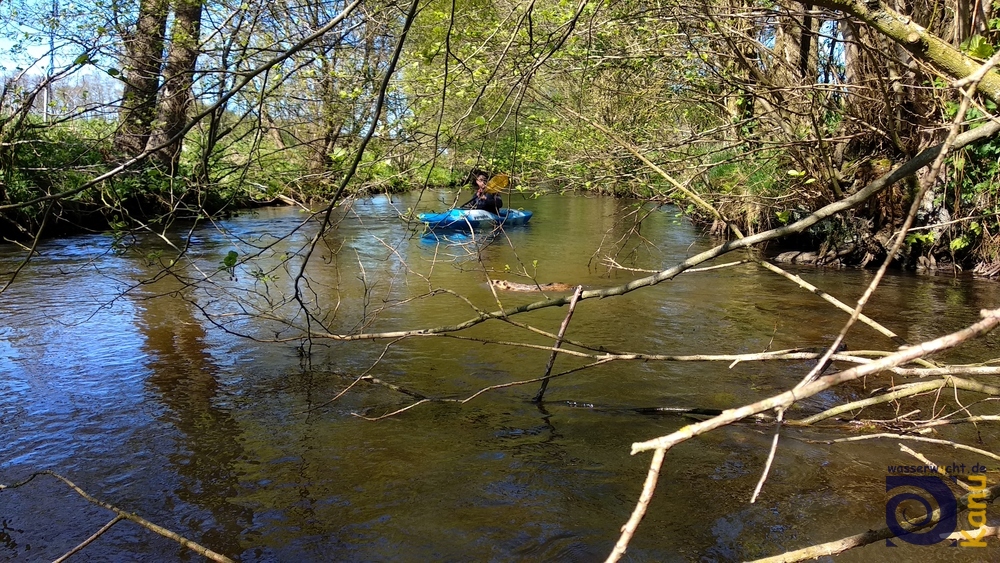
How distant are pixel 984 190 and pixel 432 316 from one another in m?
7.11

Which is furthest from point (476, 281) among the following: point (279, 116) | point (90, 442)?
point (90, 442)

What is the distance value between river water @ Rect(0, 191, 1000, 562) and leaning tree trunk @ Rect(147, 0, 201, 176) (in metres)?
0.54

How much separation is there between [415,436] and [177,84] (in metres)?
2.49

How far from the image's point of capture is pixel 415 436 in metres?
4.19

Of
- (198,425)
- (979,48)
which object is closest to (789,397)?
(979,48)

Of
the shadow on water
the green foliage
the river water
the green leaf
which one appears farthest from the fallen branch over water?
the green foliage

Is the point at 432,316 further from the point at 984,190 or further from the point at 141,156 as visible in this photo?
the point at 984,190

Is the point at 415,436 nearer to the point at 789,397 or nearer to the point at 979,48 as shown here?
the point at 789,397

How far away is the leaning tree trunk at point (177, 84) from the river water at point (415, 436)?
21.4 inches

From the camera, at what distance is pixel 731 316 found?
7.29m

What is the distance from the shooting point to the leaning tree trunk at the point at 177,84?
277 centimetres

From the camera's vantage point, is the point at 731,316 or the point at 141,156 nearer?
the point at 141,156

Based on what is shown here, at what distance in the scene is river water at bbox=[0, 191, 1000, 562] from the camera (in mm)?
3145

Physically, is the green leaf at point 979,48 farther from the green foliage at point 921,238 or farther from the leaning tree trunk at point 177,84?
the green foliage at point 921,238
